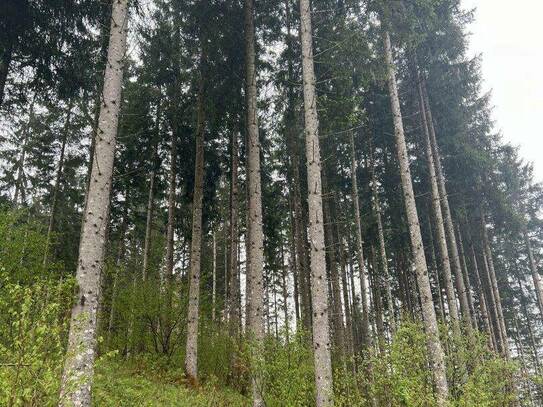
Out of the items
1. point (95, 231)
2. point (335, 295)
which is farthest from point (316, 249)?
point (335, 295)

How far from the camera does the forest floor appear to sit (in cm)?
833

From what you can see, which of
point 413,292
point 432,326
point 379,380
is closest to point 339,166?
point 413,292

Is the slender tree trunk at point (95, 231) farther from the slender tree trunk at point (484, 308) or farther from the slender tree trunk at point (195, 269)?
the slender tree trunk at point (484, 308)

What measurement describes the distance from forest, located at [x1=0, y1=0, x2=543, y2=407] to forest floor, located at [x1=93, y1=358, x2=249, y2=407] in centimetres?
9

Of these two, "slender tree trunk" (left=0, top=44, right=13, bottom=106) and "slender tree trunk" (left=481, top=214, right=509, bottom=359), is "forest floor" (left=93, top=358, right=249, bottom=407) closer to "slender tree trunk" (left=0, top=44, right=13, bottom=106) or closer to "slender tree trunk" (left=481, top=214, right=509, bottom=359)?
"slender tree trunk" (left=0, top=44, right=13, bottom=106)

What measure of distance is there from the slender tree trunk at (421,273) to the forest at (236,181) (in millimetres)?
49

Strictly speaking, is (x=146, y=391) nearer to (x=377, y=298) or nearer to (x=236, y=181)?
(x=236, y=181)

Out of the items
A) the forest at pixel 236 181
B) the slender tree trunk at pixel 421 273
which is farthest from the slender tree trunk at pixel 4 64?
the slender tree trunk at pixel 421 273

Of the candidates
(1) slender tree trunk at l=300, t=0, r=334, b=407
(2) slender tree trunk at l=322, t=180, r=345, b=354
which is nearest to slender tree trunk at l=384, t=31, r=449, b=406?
(1) slender tree trunk at l=300, t=0, r=334, b=407

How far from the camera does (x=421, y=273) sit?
35.1ft

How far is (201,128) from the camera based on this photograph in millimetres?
14297

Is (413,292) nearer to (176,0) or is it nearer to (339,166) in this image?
(339,166)

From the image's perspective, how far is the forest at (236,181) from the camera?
725 centimetres

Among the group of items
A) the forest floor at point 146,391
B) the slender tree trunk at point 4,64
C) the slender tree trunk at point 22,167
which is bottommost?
the forest floor at point 146,391
